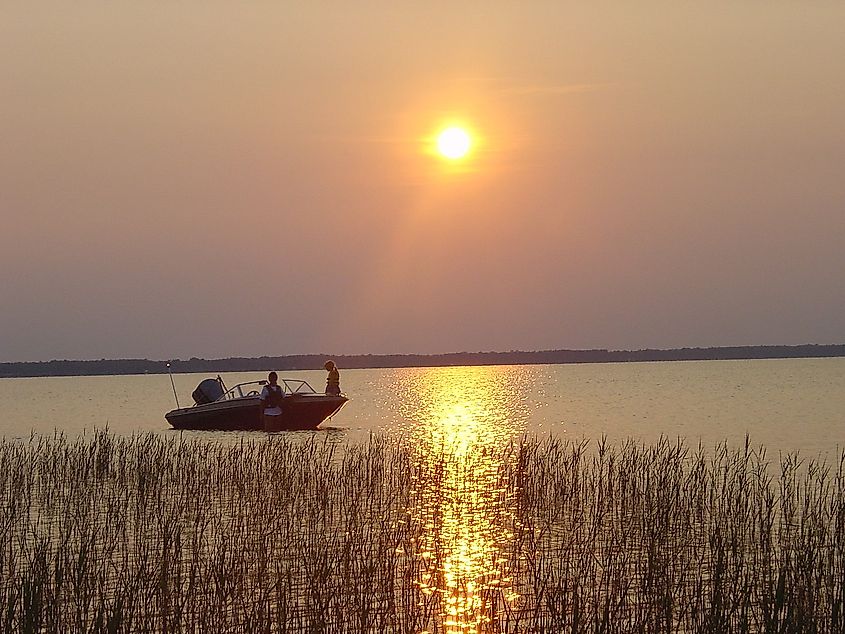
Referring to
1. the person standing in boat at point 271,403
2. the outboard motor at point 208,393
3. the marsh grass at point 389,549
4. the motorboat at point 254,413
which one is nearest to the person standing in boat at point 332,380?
the motorboat at point 254,413

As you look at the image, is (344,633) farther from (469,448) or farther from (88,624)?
(469,448)

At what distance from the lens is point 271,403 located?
3856cm

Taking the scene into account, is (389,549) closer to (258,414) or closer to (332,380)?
(258,414)

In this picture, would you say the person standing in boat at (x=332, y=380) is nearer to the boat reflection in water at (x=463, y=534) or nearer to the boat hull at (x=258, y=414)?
the boat hull at (x=258, y=414)

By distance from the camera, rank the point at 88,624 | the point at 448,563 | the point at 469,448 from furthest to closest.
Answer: the point at 469,448, the point at 448,563, the point at 88,624

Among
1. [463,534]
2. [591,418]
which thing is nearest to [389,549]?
[463,534]

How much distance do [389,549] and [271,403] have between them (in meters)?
25.1

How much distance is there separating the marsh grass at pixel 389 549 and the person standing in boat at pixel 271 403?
489 inches

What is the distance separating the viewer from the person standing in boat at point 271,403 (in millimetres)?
38250

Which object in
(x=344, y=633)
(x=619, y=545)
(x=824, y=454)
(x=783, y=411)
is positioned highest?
(x=783, y=411)

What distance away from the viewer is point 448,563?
14469 mm

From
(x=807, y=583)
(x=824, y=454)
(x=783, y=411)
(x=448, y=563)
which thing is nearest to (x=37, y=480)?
(x=448, y=563)

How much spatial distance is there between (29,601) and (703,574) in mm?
7269

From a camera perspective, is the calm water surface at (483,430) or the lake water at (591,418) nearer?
the calm water surface at (483,430)
